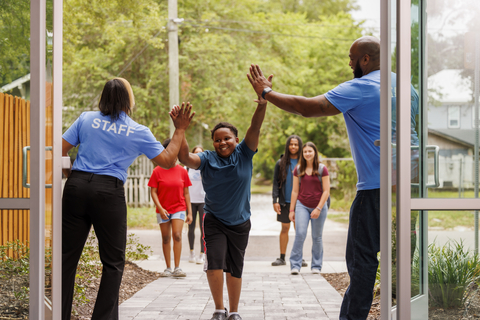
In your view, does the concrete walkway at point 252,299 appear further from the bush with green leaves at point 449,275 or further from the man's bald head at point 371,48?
the man's bald head at point 371,48

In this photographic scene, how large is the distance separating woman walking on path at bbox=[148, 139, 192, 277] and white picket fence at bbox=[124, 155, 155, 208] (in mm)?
10049

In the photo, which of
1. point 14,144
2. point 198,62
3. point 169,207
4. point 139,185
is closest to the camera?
point 14,144

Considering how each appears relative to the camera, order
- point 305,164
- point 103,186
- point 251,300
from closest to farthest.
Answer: point 103,186 → point 251,300 → point 305,164

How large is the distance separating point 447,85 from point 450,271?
112cm

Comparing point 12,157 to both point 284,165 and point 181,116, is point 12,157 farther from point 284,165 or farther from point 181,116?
point 284,165

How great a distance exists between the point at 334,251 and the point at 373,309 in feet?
16.0

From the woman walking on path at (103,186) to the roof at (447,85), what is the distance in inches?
75.9

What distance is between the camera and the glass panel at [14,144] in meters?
2.92

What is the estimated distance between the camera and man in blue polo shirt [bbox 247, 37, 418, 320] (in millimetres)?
3270

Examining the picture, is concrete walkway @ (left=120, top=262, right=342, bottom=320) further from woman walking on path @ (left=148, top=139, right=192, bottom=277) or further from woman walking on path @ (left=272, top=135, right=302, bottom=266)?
woman walking on path @ (left=272, top=135, right=302, bottom=266)

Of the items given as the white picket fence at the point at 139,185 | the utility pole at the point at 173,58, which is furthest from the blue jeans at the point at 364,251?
the white picket fence at the point at 139,185

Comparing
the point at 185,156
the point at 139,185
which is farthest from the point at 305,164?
the point at 139,185

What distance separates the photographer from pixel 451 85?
2.85 metres

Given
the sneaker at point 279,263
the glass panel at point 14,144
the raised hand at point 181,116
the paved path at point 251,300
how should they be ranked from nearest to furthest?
the glass panel at point 14,144 < the raised hand at point 181,116 < the paved path at point 251,300 < the sneaker at point 279,263
